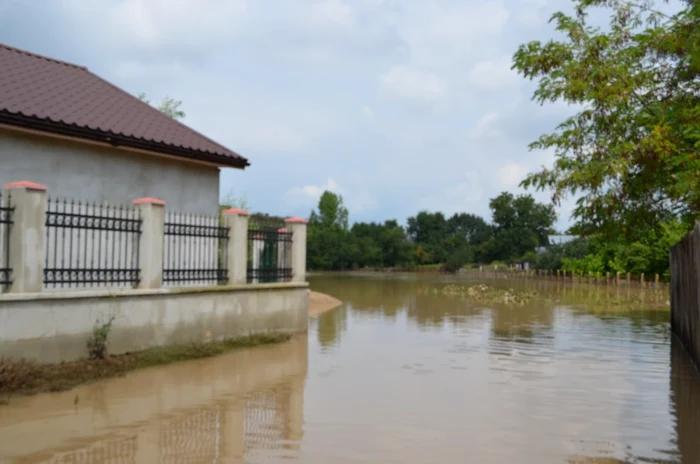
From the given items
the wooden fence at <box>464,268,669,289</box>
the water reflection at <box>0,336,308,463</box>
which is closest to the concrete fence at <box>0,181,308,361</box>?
the water reflection at <box>0,336,308,463</box>

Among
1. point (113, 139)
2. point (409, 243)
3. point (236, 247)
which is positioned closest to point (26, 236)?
Result: point (113, 139)

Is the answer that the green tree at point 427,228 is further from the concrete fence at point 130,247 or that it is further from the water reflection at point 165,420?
the water reflection at point 165,420

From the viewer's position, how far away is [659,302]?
29.0 metres

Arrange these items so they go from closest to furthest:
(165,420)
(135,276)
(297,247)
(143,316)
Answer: (165,420) → (143,316) → (135,276) → (297,247)

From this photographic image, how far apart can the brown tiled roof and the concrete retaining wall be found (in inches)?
120

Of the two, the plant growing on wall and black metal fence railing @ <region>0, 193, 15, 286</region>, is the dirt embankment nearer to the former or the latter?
the plant growing on wall

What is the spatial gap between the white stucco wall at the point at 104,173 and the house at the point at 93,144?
18 millimetres

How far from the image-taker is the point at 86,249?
10570 millimetres

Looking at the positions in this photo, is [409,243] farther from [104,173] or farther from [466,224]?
[104,173]

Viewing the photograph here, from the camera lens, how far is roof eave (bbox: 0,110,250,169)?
1086 cm

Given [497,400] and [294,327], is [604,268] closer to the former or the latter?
[294,327]

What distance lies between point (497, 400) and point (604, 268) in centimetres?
4868

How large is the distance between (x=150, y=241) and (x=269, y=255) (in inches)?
138

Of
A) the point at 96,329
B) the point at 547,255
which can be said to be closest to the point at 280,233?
the point at 96,329
